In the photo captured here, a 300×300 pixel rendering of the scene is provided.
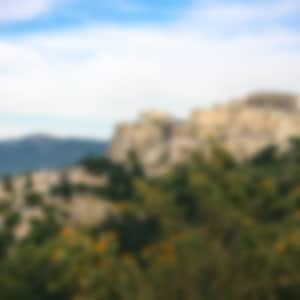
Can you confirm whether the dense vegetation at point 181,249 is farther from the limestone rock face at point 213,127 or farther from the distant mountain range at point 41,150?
the distant mountain range at point 41,150

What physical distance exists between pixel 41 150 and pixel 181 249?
133328 mm

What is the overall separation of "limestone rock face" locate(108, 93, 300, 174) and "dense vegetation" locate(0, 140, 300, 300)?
23151mm

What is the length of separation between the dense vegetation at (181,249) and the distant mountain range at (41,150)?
109 meters

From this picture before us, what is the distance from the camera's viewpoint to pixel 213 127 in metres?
57.8

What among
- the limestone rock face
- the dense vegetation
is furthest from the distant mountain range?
the dense vegetation

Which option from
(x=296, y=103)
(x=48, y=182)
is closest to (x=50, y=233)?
(x=48, y=182)

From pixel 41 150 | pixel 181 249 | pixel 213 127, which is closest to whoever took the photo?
pixel 181 249

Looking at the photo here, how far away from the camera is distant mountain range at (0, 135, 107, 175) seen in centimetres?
13488

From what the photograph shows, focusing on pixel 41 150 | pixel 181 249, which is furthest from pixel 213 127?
pixel 41 150

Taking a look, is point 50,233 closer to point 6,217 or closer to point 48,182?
point 6,217

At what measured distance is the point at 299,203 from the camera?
65.1 feet

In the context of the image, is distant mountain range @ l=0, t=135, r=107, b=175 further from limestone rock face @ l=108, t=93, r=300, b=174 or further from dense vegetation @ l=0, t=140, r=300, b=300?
dense vegetation @ l=0, t=140, r=300, b=300

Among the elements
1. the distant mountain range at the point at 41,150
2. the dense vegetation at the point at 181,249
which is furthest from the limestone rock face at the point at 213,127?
the distant mountain range at the point at 41,150

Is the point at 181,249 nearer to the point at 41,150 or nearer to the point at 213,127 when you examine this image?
the point at 213,127
